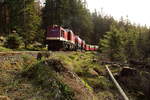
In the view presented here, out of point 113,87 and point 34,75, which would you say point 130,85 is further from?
point 34,75

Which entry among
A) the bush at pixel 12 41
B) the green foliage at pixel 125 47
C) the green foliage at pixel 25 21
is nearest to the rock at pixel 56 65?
the bush at pixel 12 41

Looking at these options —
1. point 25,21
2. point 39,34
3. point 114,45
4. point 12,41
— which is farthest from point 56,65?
point 39,34

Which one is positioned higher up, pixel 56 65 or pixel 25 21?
pixel 25 21

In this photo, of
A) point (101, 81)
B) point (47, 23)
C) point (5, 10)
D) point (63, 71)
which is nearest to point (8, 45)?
point (101, 81)

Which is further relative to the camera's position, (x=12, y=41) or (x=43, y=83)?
(x=12, y=41)

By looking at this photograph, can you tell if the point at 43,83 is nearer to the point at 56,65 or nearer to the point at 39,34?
the point at 56,65

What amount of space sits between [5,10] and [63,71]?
35237mm

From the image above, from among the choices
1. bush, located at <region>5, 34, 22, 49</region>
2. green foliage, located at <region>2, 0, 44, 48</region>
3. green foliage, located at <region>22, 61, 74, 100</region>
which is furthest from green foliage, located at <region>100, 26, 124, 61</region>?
green foliage, located at <region>22, 61, 74, 100</region>

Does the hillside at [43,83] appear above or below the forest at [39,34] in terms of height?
below

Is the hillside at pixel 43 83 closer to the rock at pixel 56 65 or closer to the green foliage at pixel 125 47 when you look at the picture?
the rock at pixel 56 65

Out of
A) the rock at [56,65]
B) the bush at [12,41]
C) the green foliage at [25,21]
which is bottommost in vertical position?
the rock at [56,65]

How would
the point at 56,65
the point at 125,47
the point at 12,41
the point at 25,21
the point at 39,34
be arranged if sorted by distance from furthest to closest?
the point at 39,34 < the point at 125,47 < the point at 25,21 < the point at 12,41 < the point at 56,65

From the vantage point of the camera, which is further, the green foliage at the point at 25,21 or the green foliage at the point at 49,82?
the green foliage at the point at 25,21

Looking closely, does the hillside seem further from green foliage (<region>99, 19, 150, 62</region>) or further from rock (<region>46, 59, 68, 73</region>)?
green foliage (<region>99, 19, 150, 62</region>)
